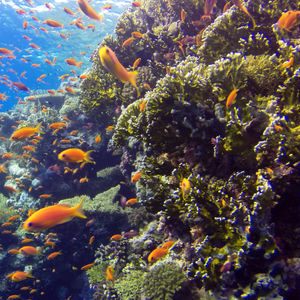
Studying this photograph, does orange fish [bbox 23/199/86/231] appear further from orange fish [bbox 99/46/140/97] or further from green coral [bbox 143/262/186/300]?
orange fish [bbox 99/46/140/97]

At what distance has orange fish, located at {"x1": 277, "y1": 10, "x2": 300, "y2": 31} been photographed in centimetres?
329

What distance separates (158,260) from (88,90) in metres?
5.79

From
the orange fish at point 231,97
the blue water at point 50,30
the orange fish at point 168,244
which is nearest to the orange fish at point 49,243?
the orange fish at point 168,244

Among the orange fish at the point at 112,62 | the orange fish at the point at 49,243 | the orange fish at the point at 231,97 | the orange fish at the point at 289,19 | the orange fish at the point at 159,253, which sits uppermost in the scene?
the orange fish at the point at 112,62

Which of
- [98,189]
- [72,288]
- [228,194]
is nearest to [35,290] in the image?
[72,288]

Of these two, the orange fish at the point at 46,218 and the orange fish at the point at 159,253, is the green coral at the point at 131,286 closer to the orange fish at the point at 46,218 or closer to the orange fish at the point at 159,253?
the orange fish at the point at 159,253

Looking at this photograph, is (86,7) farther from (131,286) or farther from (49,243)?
(49,243)

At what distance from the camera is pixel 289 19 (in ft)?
11.0

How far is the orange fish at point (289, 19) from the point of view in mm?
3293

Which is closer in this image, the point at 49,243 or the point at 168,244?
the point at 168,244

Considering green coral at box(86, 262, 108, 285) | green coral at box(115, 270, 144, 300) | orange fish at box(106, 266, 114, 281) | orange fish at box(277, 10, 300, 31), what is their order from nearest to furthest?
orange fish at box(277, 10, 300, 31)
green coral at box(115, 270, 144, 300)
orange fish at box(106, 266, 114, 281)
green coral at box(86, 262, 108, 285)

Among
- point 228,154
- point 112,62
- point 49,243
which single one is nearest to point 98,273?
point 49,243

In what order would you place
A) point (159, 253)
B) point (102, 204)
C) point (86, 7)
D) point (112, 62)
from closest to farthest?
point (112, 62), point (159, 253), point (86, 7), point (102, 204)

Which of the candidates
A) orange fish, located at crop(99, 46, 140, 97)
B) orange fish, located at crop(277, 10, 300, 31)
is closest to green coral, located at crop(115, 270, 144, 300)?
orange fish, located at crop(99, 46, 140, 97)
